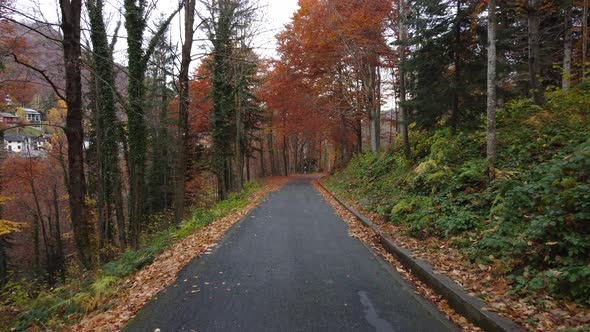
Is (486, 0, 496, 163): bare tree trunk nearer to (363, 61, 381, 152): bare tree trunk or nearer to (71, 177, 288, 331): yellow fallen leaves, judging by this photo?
(71, 177, 288, 331): yellow fallen leaves

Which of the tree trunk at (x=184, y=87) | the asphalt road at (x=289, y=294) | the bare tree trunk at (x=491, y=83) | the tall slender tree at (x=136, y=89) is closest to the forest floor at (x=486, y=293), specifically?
the asphalt road at (x=289, y=294)

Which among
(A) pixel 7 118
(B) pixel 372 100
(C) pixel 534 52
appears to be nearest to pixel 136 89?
(A) pixel 7 118

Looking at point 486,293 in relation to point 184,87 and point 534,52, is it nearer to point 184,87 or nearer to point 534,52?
point 534,52

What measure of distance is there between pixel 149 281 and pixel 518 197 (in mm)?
6145

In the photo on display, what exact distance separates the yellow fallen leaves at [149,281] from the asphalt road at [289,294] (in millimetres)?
215

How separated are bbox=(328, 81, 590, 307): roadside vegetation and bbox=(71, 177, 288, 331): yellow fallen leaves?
4462mm

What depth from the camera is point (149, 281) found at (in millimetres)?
5133

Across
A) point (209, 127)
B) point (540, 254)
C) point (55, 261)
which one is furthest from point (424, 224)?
point (55, 261)

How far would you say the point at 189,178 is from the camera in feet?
70.5

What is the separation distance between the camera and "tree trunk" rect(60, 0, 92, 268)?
21.2 ft

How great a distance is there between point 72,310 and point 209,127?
56.2 feet

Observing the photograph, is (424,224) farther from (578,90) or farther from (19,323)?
(19,323)

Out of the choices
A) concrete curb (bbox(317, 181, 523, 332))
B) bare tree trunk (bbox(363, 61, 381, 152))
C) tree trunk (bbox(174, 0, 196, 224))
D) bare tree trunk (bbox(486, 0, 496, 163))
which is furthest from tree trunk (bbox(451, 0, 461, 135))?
tree trunk (bbox(174, 0, 196, 224))

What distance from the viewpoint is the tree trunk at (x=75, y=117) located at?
6461 mm
